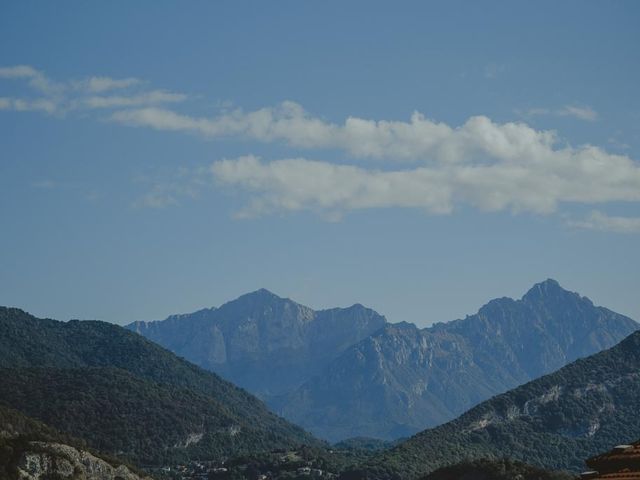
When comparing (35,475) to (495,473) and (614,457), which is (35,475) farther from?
(614,457)

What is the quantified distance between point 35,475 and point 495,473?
8487 cm

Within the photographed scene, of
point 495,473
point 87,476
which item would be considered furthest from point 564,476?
point 87,476

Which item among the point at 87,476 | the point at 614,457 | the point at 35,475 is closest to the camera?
the point at 614,457

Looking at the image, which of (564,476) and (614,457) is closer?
(614,457)

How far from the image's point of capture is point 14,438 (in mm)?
196750

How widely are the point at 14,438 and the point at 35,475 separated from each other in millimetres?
13309

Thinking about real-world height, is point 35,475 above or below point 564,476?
above

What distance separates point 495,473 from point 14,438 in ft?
301

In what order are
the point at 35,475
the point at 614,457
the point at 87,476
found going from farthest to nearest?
the point at 87,476 < the point at 35,475 < the point at 614,457

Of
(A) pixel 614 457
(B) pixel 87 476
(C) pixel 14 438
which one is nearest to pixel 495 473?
(B) pixel 87 476

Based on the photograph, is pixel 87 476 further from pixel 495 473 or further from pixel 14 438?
pixel 495 473

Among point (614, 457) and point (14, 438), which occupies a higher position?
point (14, 438)

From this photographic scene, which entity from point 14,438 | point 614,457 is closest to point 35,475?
point 14,438

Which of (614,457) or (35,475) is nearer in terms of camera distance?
(614,457)
